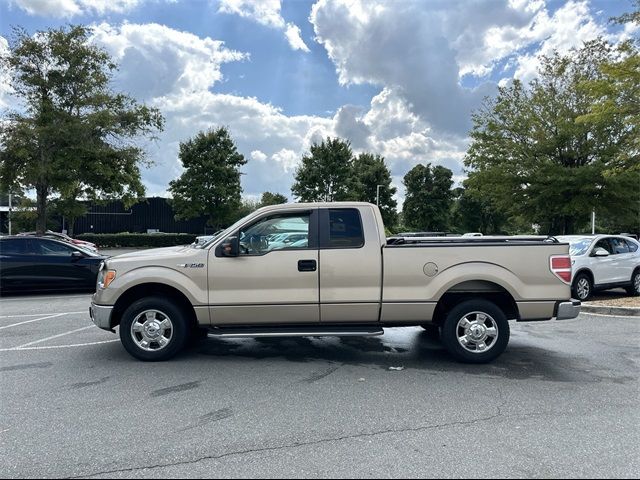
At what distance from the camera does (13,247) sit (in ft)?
35.8

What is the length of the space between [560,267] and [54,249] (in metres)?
11.2

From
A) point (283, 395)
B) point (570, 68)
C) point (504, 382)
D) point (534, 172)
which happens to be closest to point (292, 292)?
point (283, 395)

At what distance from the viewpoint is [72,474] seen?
9.84ft

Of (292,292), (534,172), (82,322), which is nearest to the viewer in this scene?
(292,292)

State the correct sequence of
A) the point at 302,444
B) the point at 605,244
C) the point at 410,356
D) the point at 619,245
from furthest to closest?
the point at 619,245, the point at 605,244, the point at 410,356, the point at 302,444

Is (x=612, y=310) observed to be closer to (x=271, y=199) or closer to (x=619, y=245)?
(x=619, y=245)

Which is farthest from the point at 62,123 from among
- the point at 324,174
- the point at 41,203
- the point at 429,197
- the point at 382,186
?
the point at 429,197

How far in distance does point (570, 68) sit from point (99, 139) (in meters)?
20.6

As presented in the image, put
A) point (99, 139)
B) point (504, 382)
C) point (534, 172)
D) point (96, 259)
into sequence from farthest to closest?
point (534, 172)
point (99, 139)
point (96, 259)
point (504, 382)

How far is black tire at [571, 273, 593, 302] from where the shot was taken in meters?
10.1

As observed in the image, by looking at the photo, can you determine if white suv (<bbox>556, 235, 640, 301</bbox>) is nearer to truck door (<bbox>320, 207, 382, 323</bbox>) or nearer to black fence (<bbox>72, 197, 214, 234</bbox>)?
truck door (<bbox>320, 207, 382, 323</bbox>)

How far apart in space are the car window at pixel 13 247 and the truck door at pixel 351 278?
9.23 m

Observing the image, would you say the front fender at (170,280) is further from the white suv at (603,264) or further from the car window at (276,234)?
the white suv at (603,264)

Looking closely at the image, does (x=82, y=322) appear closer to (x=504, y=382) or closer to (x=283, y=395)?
(x=283, y=395)
